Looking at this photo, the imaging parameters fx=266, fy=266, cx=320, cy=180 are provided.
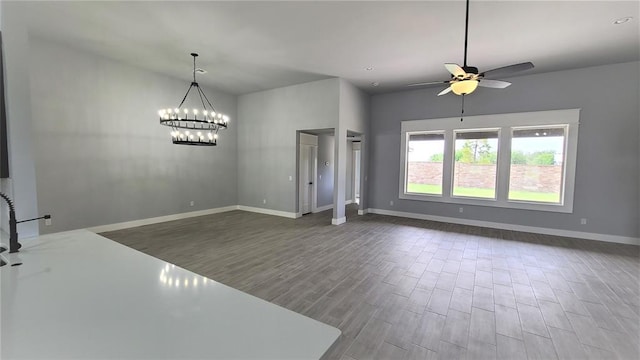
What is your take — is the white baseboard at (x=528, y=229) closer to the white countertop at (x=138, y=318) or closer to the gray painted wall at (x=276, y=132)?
the gray painted wall at (x=276, y=132)

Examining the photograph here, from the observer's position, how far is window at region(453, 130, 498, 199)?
6609mm

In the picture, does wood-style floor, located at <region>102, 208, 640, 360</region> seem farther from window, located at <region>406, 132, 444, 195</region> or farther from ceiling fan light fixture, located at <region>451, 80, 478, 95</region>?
ceiling fan light fixture, located at <region>451, 80, 478, 95</region>

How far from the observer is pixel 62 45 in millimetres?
4949

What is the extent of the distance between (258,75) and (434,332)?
20.0ft

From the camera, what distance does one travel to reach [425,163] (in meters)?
7.48

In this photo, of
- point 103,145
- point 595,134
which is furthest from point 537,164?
point 103,145

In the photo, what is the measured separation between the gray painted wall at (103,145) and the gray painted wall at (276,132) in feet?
4.39

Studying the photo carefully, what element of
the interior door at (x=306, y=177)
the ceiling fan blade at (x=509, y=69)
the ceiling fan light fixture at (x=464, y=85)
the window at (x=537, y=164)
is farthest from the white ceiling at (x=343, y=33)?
the interior door at (x=306, y=177)

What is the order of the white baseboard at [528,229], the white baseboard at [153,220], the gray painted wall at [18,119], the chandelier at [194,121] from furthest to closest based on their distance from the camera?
the white baseboard at [153,220] → the white baseboard at [528,229] → the chandelier at [194,121] → the gray painted wall at [18,119]

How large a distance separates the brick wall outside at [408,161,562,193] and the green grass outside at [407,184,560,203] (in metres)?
0.09

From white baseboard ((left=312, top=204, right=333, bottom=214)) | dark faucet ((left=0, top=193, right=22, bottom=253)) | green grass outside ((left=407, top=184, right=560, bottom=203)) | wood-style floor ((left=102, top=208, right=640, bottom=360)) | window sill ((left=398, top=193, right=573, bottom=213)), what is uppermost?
dark faucet ((left=0, top=193, right=22, bottom=253))

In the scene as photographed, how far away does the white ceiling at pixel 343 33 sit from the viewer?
356cm

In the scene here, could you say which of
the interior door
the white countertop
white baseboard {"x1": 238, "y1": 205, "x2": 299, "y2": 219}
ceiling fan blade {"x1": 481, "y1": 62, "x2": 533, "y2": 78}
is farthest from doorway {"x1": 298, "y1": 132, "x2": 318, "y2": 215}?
the white countertop

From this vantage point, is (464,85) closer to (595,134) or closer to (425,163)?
(425,163)
